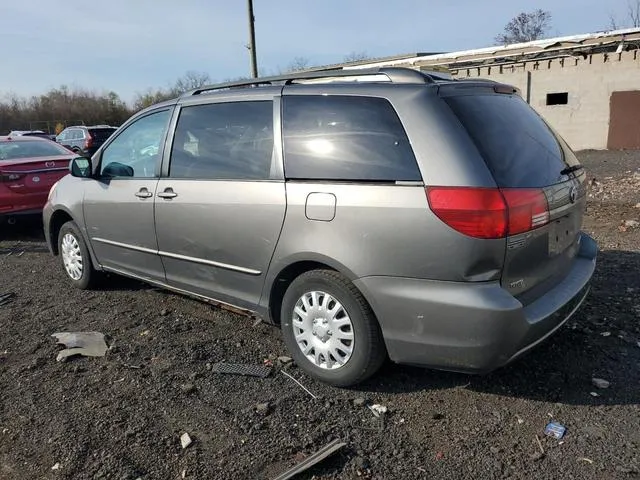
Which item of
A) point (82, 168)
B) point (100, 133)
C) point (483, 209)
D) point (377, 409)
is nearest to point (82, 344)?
point (82, 168)

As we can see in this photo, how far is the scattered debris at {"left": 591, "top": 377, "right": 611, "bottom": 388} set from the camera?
3088 mm

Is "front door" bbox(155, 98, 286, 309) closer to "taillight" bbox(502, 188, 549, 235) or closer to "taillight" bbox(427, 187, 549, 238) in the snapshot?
"taillight" bbox(427, 187, 549, 238)

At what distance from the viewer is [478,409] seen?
2924 mm

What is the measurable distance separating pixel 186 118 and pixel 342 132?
1.54 m

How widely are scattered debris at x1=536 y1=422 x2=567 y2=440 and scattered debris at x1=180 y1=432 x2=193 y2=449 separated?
184 centimetres

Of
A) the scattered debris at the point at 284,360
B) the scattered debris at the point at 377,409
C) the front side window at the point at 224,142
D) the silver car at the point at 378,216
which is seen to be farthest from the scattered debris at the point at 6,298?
the scattered debris at the point at 377,409

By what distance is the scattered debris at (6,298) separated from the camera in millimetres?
4957

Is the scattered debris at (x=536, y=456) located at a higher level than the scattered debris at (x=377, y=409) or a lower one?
lower

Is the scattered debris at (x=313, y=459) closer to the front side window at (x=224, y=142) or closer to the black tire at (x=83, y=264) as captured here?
the front side window at (x=224, y=142)

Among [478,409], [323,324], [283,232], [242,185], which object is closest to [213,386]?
[323,324]

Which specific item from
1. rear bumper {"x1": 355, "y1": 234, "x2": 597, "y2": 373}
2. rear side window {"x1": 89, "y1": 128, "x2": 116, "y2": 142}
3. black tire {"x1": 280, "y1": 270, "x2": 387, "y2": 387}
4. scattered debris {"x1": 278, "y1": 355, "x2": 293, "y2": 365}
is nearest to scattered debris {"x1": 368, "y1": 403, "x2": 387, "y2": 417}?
black tire {"x1": 280, "y1": 270, "x2": 387, "y2": 387}

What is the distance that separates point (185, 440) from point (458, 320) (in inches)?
60.6

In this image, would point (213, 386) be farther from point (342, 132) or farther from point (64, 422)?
point (342, 132)

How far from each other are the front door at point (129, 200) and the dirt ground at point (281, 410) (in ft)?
1.83
